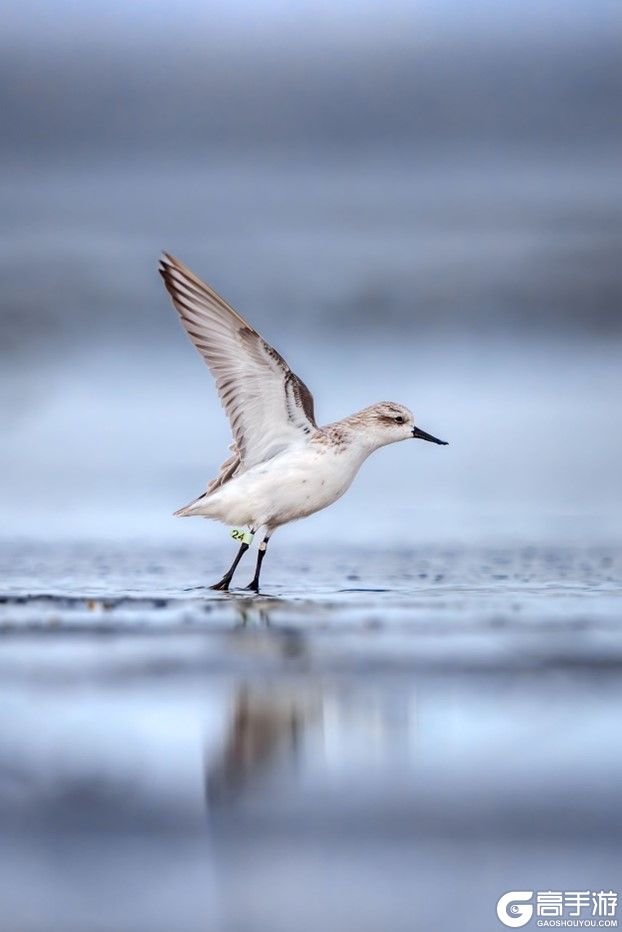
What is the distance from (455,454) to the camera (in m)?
8.24

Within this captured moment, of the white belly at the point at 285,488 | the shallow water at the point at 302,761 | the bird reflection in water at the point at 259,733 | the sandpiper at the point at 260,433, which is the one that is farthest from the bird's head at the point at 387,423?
the bird reflection in water at the point at 259,733

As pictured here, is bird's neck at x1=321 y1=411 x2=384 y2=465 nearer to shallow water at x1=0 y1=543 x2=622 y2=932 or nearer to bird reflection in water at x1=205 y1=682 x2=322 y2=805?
shallow water at x1=0 y1=543 x2=622 y2=932

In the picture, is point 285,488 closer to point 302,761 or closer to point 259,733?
point 259,733

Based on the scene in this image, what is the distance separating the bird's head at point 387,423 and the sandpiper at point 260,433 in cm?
2

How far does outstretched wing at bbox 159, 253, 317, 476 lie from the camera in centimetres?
536

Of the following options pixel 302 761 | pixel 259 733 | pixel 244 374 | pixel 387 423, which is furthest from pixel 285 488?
pixel 302 761

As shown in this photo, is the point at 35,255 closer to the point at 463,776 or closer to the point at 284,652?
the point at 284,652

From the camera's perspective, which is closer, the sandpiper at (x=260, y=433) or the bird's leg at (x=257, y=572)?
the bird's leg at (x=257, y=572)

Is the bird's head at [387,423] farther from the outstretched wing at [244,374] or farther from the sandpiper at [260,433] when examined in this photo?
the outstretched wing at [244,374]

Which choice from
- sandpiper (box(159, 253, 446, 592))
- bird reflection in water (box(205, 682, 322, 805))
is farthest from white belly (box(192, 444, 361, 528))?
bird reflection in water (box(205, 682, 322, 805))

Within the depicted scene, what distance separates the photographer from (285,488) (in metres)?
5.38

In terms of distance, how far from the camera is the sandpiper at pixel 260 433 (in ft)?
17.6

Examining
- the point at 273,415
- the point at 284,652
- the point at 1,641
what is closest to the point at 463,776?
the point at 284,652

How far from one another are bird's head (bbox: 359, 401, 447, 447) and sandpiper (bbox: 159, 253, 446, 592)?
24mm
